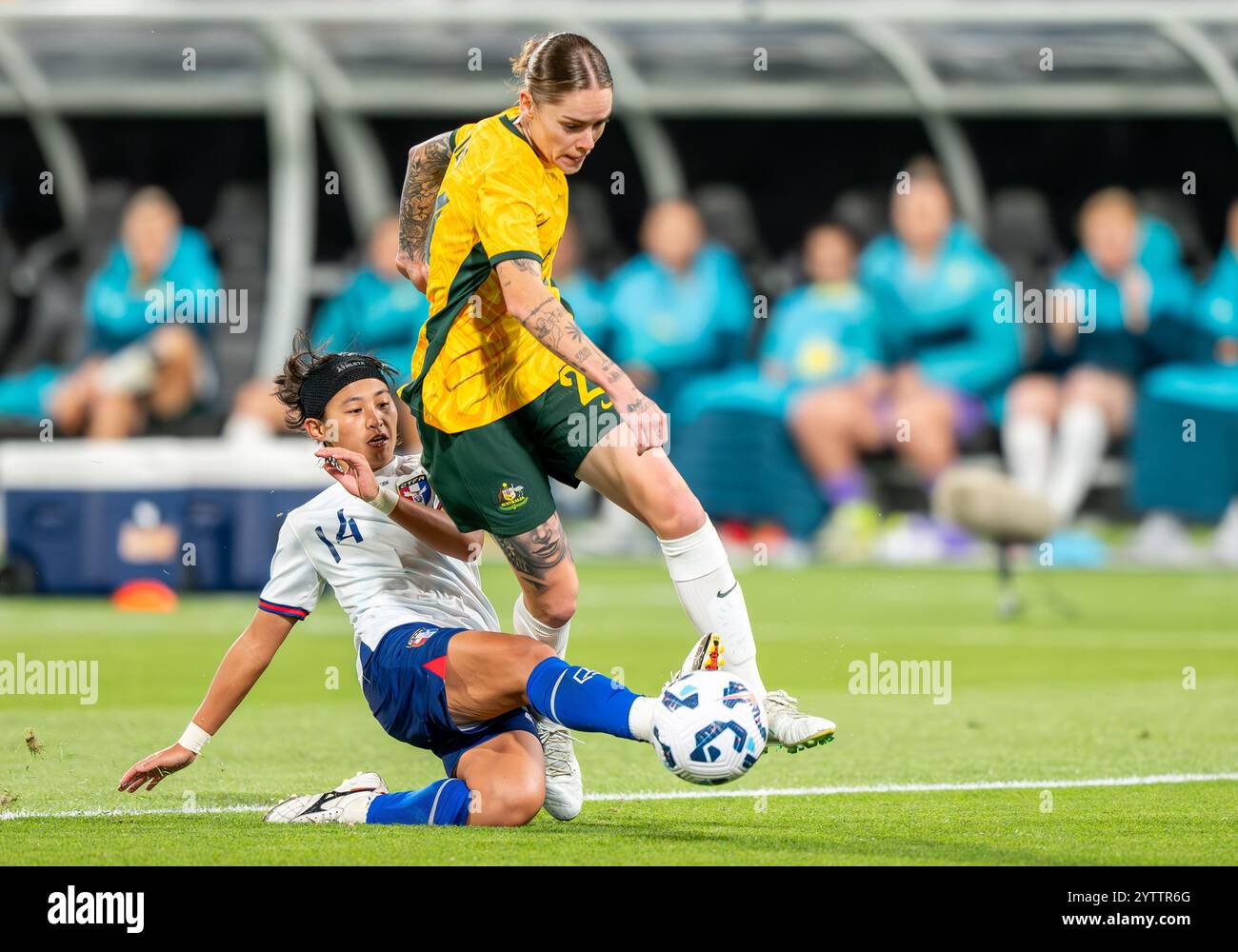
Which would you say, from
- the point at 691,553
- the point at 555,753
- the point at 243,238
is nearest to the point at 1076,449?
the point at 243,238

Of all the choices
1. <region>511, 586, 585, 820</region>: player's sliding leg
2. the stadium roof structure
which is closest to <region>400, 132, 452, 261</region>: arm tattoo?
<region>511, 586, 585, 820</region>: player's sliding leg

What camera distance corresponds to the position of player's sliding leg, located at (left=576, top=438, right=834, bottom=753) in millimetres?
5207

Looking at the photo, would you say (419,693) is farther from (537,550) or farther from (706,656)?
(706,656)

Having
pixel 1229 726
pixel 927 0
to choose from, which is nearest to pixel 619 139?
pixel 927 0

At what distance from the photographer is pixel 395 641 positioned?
17.7ft

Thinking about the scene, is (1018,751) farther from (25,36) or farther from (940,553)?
(25,36)

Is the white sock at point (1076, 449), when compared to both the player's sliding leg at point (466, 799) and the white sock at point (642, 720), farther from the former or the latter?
the white sock at point (642, 720)

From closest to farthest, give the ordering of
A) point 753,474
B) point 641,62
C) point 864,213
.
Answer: point 753,474
point 641,62
point 864,213

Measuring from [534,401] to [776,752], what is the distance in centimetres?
248

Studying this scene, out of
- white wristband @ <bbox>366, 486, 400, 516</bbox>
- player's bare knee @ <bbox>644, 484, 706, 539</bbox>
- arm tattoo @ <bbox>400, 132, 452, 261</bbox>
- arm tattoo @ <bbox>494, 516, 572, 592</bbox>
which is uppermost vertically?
arm tattoo @ <bbox>400, 132, 452, 261</bbox>

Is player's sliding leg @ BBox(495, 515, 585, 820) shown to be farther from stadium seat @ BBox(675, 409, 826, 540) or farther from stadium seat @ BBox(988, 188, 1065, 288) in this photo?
stadium seat @ BBox(988, 188, 1065, 288)

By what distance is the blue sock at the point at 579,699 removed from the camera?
4.80 meters

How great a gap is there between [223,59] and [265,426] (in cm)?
376

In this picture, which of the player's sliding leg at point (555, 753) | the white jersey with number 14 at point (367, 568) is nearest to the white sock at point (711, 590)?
the player's sliding leg at point (555, 753)
